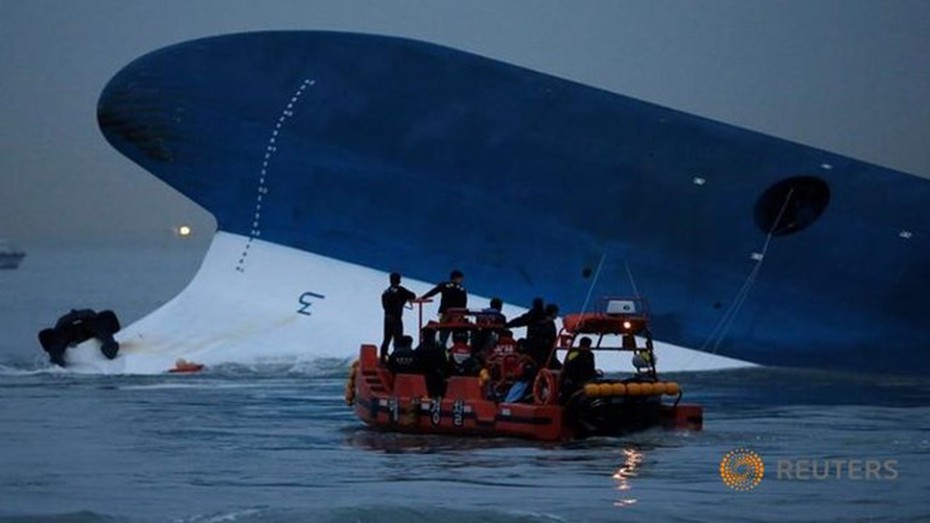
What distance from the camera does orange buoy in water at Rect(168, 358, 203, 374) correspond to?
30.5 meters

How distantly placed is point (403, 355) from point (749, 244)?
300 inches

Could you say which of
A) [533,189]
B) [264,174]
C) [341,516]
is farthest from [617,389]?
[264,174]

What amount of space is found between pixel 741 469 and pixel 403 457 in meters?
3.42

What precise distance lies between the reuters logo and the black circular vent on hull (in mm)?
9131

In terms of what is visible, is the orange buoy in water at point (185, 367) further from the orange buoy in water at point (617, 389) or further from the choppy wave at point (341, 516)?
the choppy wave at point (341, 516)

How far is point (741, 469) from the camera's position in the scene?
65.0ft

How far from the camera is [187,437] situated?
2331 centimetres

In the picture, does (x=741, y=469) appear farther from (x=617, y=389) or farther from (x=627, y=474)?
(x=617, y=389)

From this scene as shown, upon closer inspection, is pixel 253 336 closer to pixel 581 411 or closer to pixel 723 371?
pixel 723 371

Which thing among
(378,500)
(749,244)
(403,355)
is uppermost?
(749,244)

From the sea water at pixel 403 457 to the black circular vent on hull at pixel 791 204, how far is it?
6.62 ft

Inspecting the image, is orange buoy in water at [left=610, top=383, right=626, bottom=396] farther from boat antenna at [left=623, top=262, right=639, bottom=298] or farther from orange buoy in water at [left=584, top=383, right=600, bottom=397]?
boat antenna at [left=623, top=262, right=639, bottom=298]

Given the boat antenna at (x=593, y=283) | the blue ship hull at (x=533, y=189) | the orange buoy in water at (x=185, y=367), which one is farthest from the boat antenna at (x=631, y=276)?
the orange buoy in water at (x=185, y=367)

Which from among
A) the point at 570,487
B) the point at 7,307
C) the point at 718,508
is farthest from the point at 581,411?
the point at 7,307
